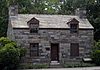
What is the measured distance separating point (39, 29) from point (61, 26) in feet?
8.69

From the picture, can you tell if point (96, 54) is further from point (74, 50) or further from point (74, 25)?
point (74, 25)

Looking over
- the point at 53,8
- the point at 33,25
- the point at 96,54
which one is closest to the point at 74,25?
the point at 96,54

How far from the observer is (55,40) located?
1119 inches

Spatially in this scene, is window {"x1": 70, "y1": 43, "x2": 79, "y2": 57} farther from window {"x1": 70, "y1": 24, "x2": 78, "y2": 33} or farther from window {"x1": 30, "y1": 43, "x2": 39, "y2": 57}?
window {"x1": 30, "y1": 43, "x2": 39, "y2": 57}

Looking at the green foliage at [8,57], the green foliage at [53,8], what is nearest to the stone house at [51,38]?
the green foliage at [8,57]

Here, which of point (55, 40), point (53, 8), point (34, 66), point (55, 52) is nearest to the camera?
point (34, 66)

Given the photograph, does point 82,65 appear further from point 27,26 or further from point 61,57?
point 27,26

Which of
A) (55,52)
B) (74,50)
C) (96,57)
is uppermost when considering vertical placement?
(74,50)

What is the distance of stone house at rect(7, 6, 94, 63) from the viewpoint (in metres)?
27.7

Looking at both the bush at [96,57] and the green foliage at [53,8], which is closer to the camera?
the bush at [96,57]

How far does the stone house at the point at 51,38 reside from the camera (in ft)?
91.0

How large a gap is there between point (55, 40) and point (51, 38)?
1.71 ft

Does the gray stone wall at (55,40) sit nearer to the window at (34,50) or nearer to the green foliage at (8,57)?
the window at (34,50)

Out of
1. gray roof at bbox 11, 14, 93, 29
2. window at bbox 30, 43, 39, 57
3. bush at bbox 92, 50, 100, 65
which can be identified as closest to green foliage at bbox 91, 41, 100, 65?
bush at bbox 92, 50, 100, 65
